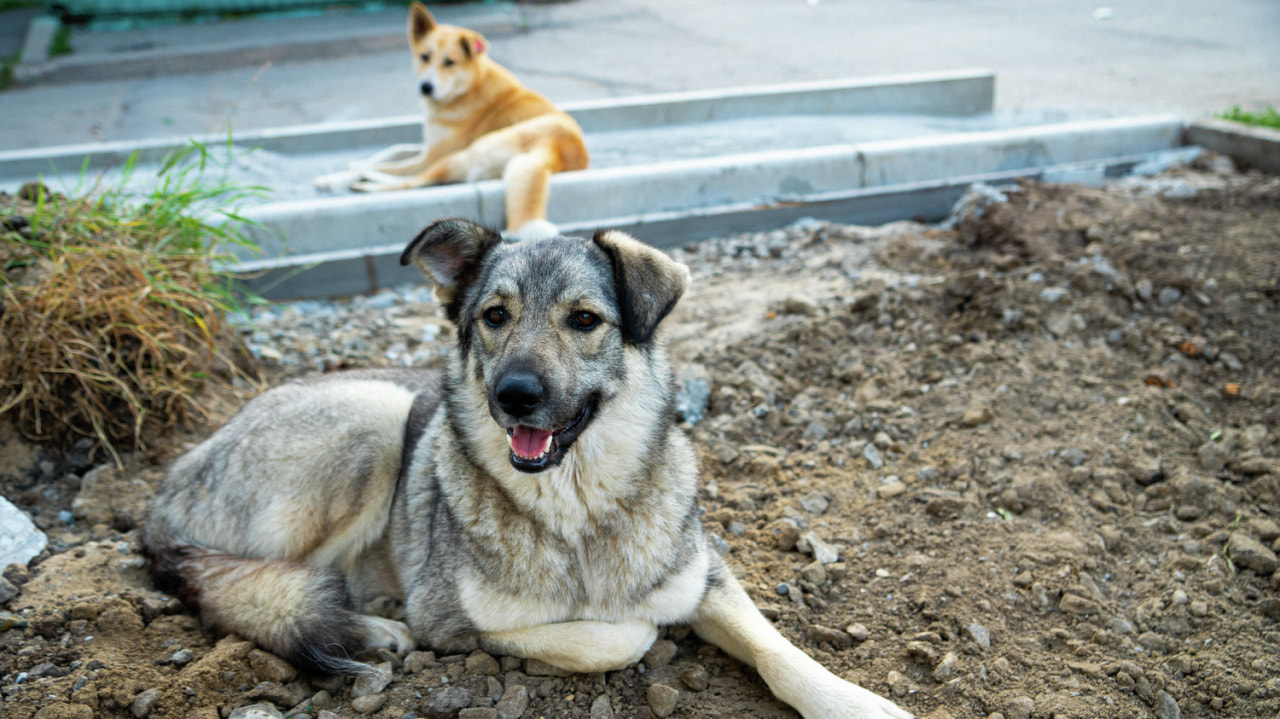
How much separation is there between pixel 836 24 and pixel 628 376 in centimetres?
1383

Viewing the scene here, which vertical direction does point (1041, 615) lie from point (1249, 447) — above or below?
below

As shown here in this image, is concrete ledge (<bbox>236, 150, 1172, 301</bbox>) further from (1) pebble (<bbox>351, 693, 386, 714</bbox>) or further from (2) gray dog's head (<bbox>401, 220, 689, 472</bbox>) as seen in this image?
(1) pebble (<bbox>351, 693, 386, 714</bbox>)

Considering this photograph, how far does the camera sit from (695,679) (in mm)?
2990

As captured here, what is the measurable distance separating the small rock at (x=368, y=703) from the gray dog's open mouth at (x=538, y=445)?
0.92 metres

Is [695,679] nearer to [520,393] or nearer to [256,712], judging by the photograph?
[520,393]

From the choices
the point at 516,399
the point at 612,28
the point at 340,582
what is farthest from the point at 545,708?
the point at 612,28

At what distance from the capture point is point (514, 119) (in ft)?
23.9

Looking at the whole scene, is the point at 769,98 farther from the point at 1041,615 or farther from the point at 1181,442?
the point at 1041,615

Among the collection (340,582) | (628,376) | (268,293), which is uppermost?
(628,376)

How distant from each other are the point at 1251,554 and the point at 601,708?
2.54 metres

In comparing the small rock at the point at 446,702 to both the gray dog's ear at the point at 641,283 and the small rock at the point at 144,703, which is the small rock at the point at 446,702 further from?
the gray dog's ear at the point at 641,283

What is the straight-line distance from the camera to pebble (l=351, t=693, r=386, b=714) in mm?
2830

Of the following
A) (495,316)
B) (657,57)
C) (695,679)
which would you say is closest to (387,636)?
(695,679)

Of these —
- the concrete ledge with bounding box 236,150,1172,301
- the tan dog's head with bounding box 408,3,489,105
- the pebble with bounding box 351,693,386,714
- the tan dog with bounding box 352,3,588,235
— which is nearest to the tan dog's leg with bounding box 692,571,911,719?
the pebble with bounding box 351,693,386,714
